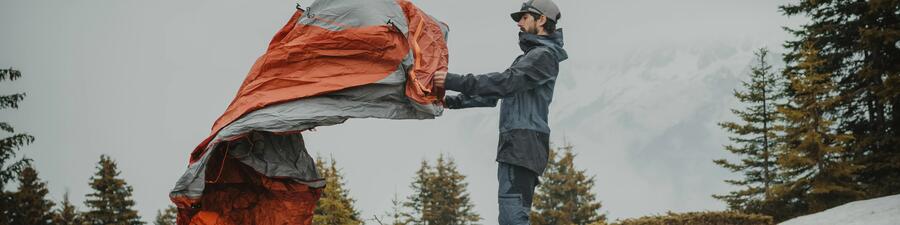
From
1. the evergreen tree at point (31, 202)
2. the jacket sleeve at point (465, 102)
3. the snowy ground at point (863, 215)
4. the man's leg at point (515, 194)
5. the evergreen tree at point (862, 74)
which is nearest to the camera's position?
the man's leg at point (515, 194)

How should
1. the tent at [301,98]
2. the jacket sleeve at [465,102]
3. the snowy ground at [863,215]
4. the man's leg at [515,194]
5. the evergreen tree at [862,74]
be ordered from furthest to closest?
the evergreen tree at [862,74], the snowy ground at [863,215], the jacket sleeve at [465,102], the tent at [301,98], the man's leg at [515,194]

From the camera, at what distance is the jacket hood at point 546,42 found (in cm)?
418

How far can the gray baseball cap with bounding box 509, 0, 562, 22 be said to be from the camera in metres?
4.19

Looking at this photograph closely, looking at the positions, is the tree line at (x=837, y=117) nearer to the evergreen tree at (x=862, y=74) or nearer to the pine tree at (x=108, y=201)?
the evergreen tree at (x=862, y=74)

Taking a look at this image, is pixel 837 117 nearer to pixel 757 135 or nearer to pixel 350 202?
pixel 757 135

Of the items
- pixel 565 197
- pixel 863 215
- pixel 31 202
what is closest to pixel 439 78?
pixel 863 215

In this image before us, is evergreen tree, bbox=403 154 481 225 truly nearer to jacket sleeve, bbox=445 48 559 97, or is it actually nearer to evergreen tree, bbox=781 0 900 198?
evergreen tree, bbox=781 0 900 198

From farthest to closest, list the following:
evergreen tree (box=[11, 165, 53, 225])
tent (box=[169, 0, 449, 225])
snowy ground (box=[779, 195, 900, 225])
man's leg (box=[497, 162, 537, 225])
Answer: evergreen tree (box=[11, 165, 53, 225]), snowy ground (box=[779, 195, 900, 225]), tent (box=[169, 0, 449, 225]), man's leg (box=[497, 162, 537, 225])

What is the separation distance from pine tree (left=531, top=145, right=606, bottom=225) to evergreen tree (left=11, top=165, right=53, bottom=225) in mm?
18442

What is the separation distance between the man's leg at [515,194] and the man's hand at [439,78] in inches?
24.0

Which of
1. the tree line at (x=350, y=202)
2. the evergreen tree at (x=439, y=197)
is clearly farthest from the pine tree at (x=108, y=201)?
the evergreen tree at (x=439, y=197)

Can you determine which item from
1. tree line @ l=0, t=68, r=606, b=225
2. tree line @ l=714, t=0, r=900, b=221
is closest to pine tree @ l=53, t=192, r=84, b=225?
tree line @ l=0, t=68, r=606, b=225

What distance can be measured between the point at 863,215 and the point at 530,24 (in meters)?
7.02

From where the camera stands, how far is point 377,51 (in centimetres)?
427
